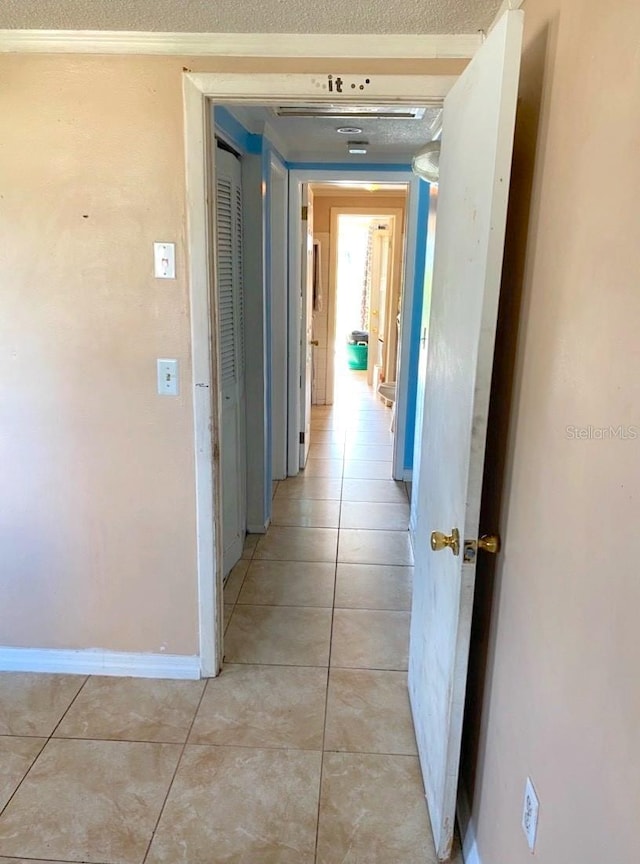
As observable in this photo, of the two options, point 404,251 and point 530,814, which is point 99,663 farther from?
point 404,251

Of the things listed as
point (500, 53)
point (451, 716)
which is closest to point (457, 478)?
point (451, 716)

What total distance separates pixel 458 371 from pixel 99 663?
177 cm

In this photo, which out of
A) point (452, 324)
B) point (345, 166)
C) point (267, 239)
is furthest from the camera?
point (345, 166)

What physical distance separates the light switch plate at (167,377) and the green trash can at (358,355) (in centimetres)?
730

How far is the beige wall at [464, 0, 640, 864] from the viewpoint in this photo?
2.70 ft

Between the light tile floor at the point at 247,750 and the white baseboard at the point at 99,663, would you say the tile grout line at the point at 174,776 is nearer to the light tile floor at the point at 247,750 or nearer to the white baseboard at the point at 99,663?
the light tile floor at the point at 247,750

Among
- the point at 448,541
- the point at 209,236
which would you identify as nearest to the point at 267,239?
the point at 209,236

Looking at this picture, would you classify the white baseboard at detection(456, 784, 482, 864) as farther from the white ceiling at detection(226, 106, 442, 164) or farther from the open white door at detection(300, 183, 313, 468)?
the open white door at detection(300, 183, 313, 468)

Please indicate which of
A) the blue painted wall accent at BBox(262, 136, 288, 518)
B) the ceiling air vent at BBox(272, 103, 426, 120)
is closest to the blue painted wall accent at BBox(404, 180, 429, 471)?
the blue painted wall accent at BBox(262, 136, 288, 518)

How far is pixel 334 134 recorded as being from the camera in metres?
3.38

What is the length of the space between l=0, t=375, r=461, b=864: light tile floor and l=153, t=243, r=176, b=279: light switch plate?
58.3 inches

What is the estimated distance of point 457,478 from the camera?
4.74 ft

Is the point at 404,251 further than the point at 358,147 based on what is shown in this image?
Yes

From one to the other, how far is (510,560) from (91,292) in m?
1.54
